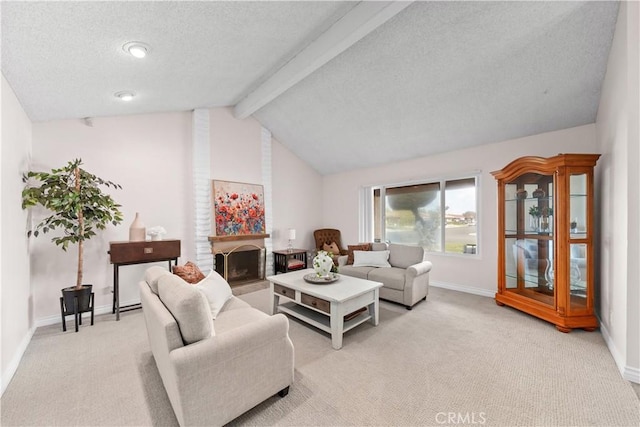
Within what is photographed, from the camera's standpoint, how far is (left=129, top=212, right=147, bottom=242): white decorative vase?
135 inches

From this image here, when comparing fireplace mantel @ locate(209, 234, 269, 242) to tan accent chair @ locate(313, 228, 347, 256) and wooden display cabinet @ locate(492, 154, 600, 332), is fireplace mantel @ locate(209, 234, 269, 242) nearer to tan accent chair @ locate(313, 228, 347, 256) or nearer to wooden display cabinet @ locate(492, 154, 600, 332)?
tan accent chair @ locate(313, 228, 347, 256)

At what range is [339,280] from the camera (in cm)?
314

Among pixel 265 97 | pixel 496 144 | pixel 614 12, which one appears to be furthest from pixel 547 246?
pixel 265 97

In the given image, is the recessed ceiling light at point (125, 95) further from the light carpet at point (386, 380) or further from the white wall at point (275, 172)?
the light carpet at point (386, 380)

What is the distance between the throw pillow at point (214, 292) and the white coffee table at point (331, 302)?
73 cm

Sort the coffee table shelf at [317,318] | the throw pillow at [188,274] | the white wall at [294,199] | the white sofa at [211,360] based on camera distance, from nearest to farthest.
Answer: the white sofa at [211,360] < the throw pillow at [188,274] < the coffee table shelf at [317,318] < the white wall at [294,199]

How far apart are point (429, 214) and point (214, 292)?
392 centimetres

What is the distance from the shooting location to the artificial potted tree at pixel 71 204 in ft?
8.96

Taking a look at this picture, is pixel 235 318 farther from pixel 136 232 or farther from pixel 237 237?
pixel 237 237

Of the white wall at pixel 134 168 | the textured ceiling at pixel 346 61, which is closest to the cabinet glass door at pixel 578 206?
the textured ceiling at pixel 346 61

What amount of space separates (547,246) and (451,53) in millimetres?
2429

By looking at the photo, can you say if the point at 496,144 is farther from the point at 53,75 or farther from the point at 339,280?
the point at 53,75

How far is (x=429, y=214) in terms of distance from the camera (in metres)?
4.88

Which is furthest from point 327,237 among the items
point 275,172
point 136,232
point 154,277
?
point 154,277
